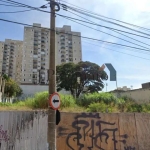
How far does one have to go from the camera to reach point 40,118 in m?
6.15

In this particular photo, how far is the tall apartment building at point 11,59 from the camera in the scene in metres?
83.4

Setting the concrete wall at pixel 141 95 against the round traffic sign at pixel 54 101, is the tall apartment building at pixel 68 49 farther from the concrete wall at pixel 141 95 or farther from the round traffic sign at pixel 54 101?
the round traffic sign at pixel 54 101

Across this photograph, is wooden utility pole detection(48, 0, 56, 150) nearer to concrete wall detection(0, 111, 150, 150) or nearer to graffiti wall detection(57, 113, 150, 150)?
concrete wall detection(0, 111, 150, 150)

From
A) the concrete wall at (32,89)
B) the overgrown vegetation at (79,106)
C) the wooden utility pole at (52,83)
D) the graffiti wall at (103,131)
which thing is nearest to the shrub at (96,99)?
the overgrown vegetation at (79,106)

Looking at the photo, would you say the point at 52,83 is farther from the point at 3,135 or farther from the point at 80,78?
the point at 80,78

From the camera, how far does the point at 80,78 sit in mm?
45094

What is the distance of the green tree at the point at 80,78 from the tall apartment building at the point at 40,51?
3035 cm

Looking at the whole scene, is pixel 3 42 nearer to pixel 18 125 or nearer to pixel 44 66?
pixel 44 66

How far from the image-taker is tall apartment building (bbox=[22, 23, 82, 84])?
75131mm

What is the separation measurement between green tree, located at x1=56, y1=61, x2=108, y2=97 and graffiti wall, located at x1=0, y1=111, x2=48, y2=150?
37363mm

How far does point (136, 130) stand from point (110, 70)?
10401 millimetres

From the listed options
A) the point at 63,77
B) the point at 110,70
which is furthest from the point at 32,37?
the point at 110,70

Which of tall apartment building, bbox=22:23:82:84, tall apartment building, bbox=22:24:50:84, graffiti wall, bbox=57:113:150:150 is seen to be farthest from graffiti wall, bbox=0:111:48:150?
tall apartment building, bbox=22:23:82:84

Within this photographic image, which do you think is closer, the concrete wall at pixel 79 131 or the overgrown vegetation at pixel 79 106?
the concrete wall at pixel 79 131
